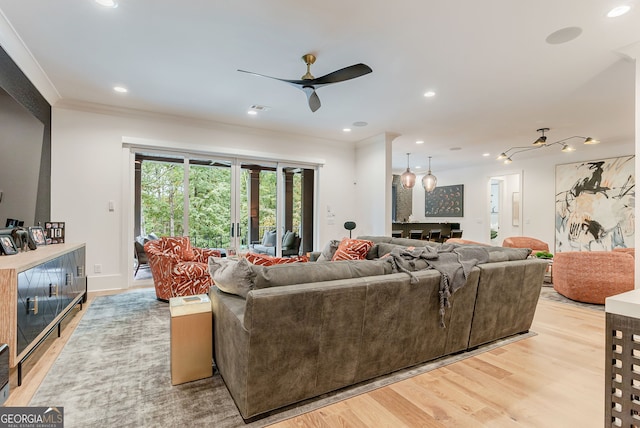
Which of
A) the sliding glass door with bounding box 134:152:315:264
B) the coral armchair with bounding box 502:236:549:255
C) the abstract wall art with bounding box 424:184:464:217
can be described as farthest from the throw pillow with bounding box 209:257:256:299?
the abstract wall art with bounding box 424:184:464:217

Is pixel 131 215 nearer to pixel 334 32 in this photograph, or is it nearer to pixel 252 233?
pixel 252 233

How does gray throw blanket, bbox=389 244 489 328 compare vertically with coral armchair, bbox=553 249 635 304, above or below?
above

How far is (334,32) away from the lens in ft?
8.52

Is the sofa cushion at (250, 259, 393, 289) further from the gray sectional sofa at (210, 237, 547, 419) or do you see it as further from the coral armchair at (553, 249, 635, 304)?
the coral armchair at (553, 249, 635, 304)

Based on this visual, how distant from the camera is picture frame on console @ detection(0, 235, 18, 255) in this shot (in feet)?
7.65

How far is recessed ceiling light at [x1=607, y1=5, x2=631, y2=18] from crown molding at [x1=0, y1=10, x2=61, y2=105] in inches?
183

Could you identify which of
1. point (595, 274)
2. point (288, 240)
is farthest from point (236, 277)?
point (595, 274)

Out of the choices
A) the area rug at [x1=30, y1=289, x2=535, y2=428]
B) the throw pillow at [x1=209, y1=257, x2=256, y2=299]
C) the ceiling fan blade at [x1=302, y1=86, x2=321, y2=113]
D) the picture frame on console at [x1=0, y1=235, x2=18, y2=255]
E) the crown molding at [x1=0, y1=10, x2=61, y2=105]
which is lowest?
the area rug at [x1=30, y1=289, x2=535, y2=428]

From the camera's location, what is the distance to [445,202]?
32.1ft

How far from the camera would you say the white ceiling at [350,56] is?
2.33 m

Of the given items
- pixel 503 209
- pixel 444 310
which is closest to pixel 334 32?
pixel 444 310

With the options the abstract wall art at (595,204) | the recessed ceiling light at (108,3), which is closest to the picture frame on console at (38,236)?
the recessed ceiling light at (108,3)

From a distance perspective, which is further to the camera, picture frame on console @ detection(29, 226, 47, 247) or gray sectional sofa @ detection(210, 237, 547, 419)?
picture frame on console @ detection(29, 226, 47, 247)

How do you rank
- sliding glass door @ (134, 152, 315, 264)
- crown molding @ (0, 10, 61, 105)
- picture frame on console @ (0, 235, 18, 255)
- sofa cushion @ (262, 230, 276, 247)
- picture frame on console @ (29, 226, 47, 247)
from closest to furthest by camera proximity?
picture frame on console @ (0, 235, 18, 255), crown molding @ (0, 10, 61, 105), picture frame on console @ (29, 226, 47, 247), sliding glass door @ (134, 152, 315, 264), sofa cushion @ (262, 230, 276, 247)
